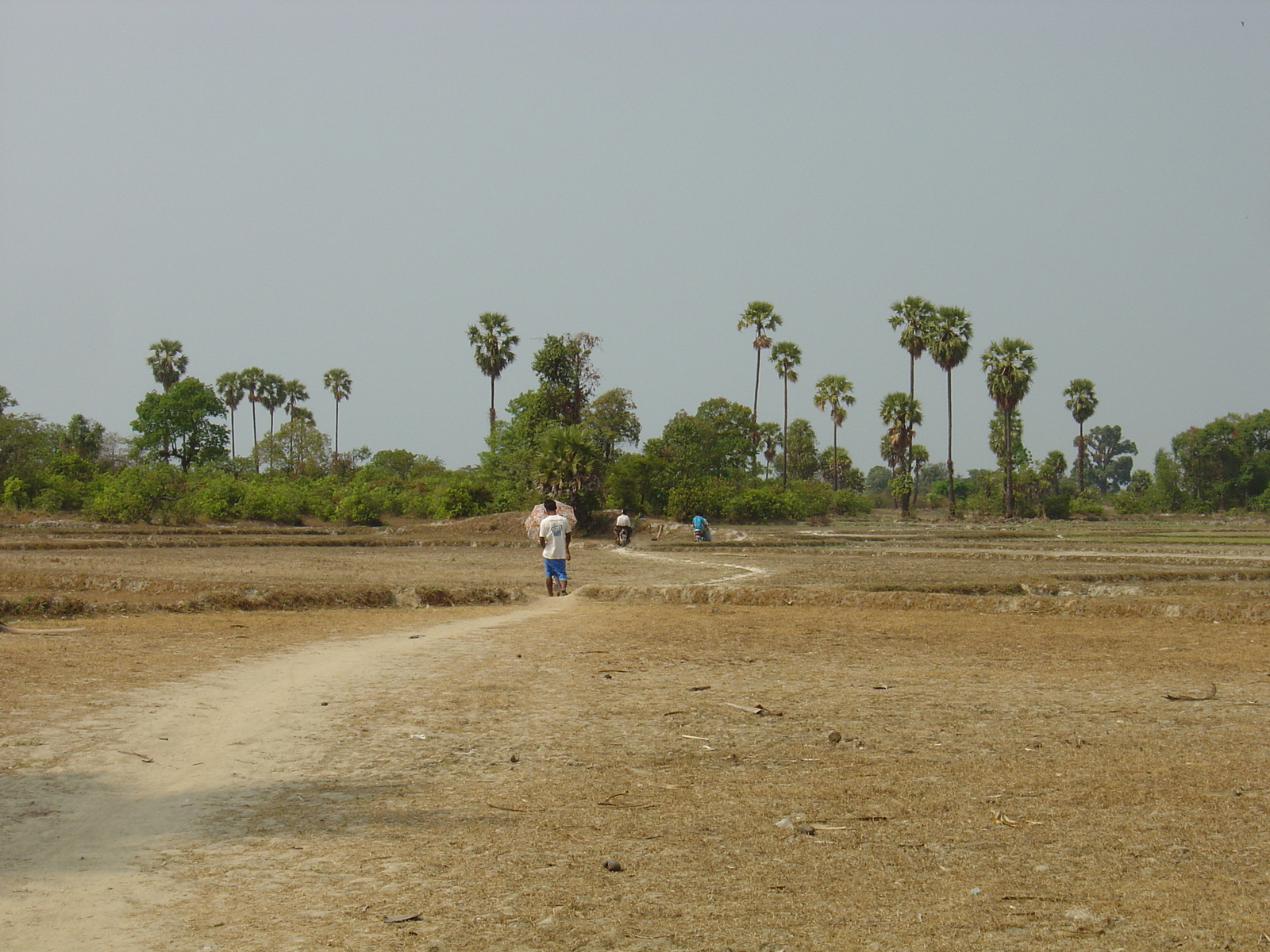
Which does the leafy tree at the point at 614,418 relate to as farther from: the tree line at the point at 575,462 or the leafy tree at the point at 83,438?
the leafy tree at the point at 83,438

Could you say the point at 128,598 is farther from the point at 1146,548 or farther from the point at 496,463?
the point at 496,463

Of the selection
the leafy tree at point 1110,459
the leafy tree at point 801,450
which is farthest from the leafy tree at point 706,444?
the leafy tree at point 1110,459

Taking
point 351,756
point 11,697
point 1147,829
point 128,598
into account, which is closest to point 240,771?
point 351,756

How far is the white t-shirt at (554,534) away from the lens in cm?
2011

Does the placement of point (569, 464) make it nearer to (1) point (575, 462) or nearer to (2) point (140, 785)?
(1) point (575, 462)

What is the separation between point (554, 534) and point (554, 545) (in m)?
0.27

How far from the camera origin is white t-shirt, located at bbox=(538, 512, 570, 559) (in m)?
20.1

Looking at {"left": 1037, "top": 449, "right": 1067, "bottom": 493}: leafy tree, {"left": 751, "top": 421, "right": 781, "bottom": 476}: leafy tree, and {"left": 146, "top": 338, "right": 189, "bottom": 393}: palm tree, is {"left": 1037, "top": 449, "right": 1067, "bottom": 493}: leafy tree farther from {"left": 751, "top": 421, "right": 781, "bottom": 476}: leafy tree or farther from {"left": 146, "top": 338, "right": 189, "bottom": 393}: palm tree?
{"left": 146, "top": 338, "right": 189, "bottom": 393}: palm tree

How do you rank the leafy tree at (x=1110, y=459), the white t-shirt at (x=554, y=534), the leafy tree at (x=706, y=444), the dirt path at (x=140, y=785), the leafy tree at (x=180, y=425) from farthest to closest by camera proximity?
the leafy tree at (x=1110, y=459), the leafy tree at (x=180, y=425), the leafy tree at (x=706, y=444), the white t-shirt at (x=554, y=534), the dirt path at (x=140, y=785)

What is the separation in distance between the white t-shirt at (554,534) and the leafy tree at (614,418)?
44.9 m

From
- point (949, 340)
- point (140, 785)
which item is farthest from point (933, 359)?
point (140, 785)

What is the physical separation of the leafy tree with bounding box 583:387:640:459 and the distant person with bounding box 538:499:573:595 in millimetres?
44518

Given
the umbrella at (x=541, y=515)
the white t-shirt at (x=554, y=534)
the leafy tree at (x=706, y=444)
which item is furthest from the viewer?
the leafy tree at (x=706, y=444)

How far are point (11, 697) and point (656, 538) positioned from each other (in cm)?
3844
